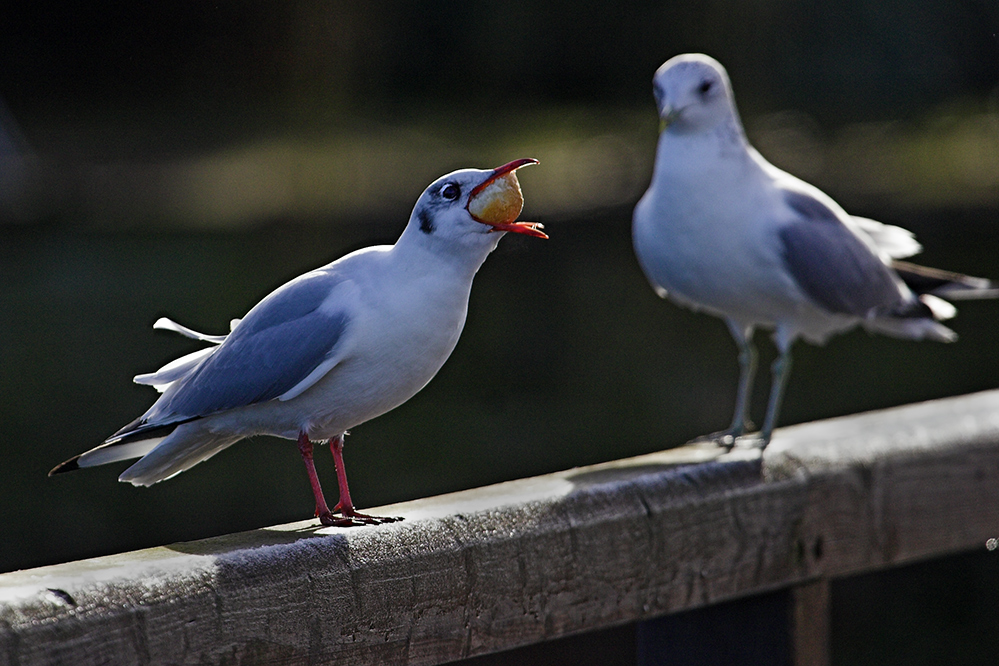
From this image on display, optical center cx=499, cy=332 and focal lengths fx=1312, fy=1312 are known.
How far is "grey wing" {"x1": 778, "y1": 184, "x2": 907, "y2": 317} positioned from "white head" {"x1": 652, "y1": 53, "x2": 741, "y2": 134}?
0.78ft

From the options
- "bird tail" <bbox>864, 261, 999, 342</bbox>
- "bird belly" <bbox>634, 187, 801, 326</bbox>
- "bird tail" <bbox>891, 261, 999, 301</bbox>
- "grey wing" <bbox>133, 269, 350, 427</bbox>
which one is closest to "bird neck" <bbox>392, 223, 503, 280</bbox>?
"grey wing" <bbox>133, 269, 350, 427</bbox>

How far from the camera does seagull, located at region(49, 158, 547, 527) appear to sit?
1486mm

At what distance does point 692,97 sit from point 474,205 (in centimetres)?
127

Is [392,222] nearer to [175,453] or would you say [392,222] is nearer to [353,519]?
[175,453]

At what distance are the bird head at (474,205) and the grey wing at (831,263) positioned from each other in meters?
1.27

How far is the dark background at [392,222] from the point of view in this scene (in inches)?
159

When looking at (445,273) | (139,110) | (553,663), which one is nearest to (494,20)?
(139,110)

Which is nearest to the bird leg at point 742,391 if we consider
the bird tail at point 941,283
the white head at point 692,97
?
the bird tail at point 941,283

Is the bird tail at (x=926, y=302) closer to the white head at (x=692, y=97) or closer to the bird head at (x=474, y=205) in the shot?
the white head at (x=692, y=97)

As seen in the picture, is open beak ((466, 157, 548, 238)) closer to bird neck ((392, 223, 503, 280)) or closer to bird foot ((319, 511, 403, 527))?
bird neck ((392, 223, 503, 280))

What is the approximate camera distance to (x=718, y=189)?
2574 mm

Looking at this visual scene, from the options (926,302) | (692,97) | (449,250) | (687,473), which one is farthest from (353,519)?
(926,302)

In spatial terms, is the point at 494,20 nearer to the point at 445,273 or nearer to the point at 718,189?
the point at 718,189

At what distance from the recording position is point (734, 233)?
8.43 ft
